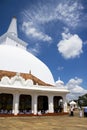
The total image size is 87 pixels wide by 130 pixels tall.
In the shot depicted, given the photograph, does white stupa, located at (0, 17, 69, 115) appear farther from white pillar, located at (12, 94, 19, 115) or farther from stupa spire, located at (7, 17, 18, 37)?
stupa spire, located at (7, 17, 18, 37)

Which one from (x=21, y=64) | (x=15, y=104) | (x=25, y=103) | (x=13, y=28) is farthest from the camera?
(x=13, y=28)

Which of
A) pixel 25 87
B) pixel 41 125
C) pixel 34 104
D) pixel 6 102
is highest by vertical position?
pixel 25 87

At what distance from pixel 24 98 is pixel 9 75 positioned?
12.9 feet

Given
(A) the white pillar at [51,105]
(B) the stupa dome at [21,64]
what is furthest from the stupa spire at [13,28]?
(A) the white pillar at [51,105]

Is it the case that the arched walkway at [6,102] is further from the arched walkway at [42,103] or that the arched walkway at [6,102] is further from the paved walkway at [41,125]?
the paved walkway at [41,125]

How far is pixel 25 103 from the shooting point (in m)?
27.4

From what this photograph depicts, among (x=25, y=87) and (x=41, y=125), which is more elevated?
(x=25, y=87)

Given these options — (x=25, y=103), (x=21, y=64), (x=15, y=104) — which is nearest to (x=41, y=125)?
(x=15, y=104)

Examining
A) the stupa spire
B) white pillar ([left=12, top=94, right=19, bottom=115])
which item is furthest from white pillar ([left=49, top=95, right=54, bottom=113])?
the stupa spire

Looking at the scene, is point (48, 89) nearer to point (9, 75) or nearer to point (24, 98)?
point (24, 98)

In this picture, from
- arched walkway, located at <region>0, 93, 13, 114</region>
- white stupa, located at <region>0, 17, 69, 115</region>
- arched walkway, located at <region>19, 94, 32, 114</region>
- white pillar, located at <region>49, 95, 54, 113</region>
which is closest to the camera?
arched walkway, located at <region>0, 93, 13, 114</region>

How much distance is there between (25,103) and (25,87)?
261 cm

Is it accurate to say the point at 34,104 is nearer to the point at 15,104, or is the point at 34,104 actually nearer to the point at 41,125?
the point at 15,104

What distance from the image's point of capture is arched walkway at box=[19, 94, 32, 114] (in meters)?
26.9
